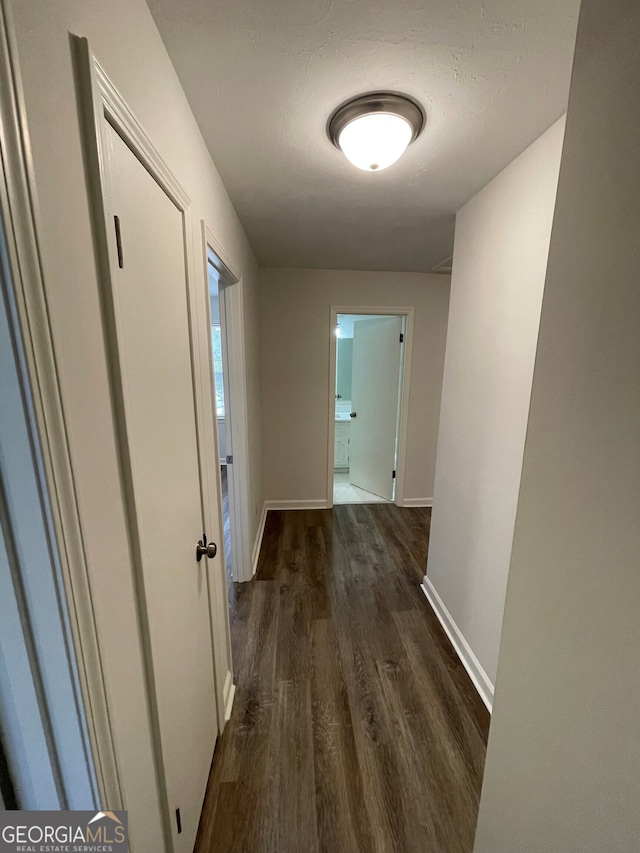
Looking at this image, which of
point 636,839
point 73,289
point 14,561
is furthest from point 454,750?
point 73,289

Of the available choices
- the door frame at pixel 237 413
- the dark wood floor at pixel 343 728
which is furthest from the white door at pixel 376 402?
the door frame at pixel 237 413

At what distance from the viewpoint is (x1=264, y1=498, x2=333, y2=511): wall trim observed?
11.4 ft

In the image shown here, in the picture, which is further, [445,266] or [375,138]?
[445,266]

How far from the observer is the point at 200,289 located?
3.94 ft

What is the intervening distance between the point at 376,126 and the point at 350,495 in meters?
3.42

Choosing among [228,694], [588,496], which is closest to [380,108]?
[588,496]

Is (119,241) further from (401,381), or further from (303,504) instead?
(303,504)

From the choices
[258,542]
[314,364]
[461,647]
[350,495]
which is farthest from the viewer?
[350,495]

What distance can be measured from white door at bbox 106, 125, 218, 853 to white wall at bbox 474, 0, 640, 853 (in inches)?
32.4

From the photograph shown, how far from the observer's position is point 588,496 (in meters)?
0.55

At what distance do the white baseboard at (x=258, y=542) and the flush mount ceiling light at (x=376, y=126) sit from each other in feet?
7.92

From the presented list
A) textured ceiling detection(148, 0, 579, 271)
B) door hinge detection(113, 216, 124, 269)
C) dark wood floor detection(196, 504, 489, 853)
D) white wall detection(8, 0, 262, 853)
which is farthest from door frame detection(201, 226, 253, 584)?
door hinge detection(113, 216, 124, 269)

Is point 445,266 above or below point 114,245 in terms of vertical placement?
above

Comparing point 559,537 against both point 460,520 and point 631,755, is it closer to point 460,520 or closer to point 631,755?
point 631,755
